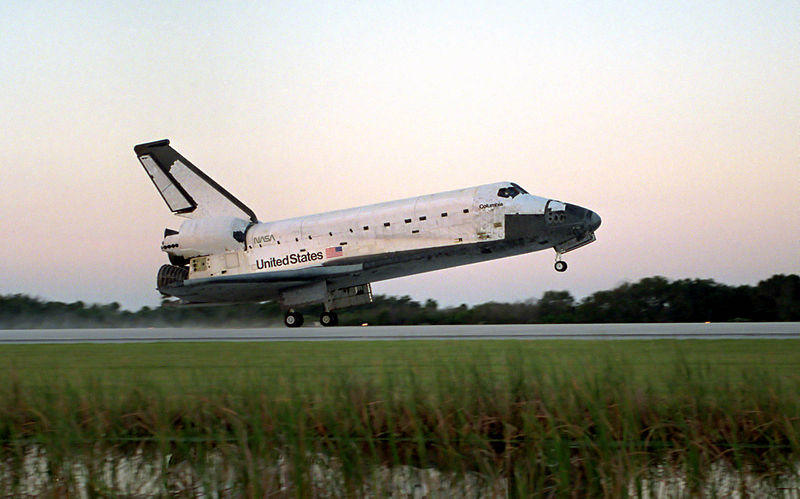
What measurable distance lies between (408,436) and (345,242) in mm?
16020

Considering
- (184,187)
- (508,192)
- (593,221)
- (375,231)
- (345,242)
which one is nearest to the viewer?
(593,221)

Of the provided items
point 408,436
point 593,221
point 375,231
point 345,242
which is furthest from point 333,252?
point 408,436

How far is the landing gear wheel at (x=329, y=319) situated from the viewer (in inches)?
827

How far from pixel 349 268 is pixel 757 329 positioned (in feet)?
32.3

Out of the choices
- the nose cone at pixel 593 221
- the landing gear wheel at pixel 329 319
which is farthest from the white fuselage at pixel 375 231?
the landing gear wheel at pixel 329 319

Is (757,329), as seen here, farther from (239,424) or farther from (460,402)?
(239,424)

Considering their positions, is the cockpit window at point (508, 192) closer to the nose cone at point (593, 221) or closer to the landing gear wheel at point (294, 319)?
the nose cone at point (593, 221)

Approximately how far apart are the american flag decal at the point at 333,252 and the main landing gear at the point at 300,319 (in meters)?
1.47

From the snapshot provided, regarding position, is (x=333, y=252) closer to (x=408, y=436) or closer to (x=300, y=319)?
(x=300, y=319)

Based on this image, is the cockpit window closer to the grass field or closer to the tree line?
the tree line

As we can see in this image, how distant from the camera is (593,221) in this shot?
63.5ft

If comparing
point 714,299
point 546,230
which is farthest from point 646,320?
point 546,230

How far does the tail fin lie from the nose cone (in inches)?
378

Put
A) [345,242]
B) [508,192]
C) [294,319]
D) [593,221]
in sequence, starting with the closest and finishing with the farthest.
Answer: [593,221] < [508,192] < [345,242] < [294,319]
